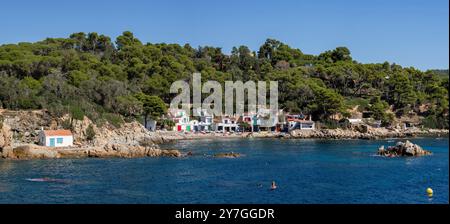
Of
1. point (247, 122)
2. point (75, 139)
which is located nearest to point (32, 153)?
point (75, 139)

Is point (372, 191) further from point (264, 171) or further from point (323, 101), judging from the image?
point (323, 101)

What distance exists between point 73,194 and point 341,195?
12.5m

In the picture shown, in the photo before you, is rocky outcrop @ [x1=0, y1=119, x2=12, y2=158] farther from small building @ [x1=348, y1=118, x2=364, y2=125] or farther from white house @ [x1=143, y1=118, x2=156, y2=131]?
small building @ [x1=348, y1=118, x2=364, y2=125]

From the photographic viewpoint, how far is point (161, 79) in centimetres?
7619

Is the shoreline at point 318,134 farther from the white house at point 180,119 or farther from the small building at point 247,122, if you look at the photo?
the small building at point 247,122

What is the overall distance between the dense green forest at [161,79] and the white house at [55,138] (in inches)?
217

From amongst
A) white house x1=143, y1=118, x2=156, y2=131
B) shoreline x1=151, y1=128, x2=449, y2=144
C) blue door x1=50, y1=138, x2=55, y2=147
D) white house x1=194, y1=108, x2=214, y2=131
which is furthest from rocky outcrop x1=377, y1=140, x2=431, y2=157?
white house x1=194, y1=108, x2=214, y2=131

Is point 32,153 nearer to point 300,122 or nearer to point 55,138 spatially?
point 55,138

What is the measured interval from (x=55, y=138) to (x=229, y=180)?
69.0ft

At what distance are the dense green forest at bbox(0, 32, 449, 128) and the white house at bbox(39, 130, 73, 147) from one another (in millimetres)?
5504

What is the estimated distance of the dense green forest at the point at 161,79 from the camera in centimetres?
5734

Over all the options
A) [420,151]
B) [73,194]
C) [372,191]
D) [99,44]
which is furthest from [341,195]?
[99,44]

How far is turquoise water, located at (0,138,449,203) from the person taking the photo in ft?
79.5
